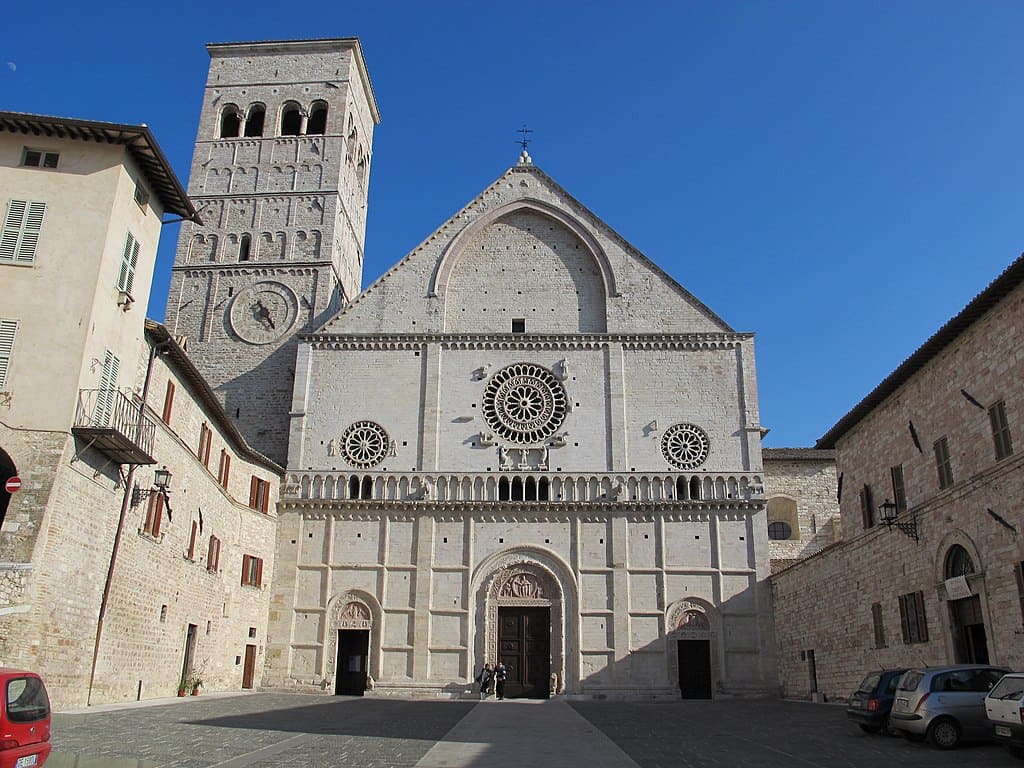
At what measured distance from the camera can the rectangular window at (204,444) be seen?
24.8 m

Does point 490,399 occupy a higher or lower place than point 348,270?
lower

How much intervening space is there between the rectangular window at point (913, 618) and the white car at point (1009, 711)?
7671 millimetres

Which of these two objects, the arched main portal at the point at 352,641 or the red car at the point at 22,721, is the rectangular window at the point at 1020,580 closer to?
the red car at the point at 22,721

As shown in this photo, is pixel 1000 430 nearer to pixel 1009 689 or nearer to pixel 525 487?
pixel 1009 689

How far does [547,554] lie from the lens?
99.4 feet

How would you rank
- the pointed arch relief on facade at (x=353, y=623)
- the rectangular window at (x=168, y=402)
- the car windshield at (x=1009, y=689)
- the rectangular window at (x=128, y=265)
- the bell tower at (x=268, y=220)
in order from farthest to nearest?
1. the bell tower at (x=268, y=220)
2. the pointed arch relief on facade at (x=353, y=623)
3. the rectangular window at (x=168, y=402)
4. the rectangular window at (x=128, y=265)
5. the car windshield at (x=1009, y=689)

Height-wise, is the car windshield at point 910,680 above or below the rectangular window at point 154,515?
below

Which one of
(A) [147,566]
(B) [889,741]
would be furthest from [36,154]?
(B) [889,741]

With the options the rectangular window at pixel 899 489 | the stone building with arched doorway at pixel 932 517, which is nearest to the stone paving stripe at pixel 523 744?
the stone building with arched doorway at pixel 932 517

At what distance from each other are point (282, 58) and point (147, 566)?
28107 millimetres

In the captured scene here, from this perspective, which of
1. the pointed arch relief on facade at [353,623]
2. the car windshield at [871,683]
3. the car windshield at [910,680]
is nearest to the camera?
the car windshield at [910,680]

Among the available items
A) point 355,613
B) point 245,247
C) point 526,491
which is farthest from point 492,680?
point 245,247

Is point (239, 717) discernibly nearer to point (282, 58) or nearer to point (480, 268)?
point (480, 268)

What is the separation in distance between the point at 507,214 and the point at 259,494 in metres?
14.4
